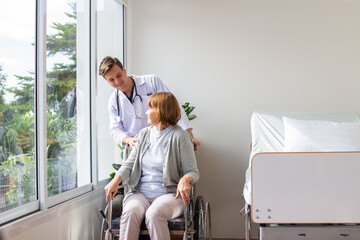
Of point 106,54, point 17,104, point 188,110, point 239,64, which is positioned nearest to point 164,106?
point 17,104

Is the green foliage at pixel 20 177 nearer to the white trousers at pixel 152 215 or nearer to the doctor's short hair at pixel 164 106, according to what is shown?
the white trousers at pixel 152 215

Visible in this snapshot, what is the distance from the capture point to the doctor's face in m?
2.73

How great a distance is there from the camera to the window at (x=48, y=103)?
80.1 inches

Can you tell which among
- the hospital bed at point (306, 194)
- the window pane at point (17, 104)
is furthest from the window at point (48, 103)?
the hospital bed at point (306, 194)

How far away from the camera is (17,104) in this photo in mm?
2111

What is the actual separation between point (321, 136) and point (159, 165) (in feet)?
3.99

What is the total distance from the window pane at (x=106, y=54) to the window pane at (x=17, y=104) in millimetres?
971

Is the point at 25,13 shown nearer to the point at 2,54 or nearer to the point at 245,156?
the point at 2,54

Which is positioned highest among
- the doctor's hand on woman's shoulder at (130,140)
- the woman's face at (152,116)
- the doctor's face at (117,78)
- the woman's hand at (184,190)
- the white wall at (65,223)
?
the doctor's face at (117,78)

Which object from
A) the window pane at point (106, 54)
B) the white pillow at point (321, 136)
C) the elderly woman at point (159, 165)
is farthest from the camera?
the window pane at point (106, 54)

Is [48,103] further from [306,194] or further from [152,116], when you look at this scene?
[306,194]

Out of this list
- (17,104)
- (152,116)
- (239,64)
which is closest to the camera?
(17,104)

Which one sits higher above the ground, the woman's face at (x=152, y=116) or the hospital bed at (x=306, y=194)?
the woman's face at (x=152, y=116)

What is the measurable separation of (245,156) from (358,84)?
3.61ft
